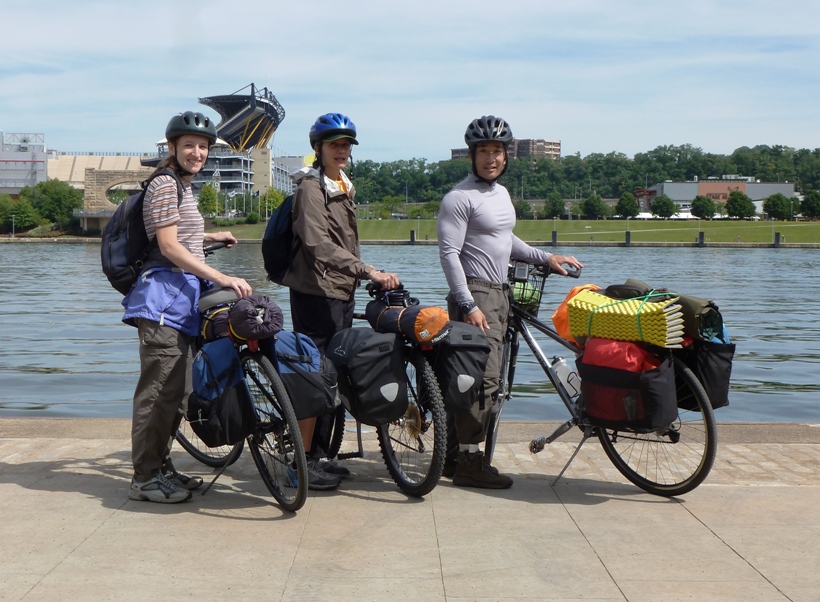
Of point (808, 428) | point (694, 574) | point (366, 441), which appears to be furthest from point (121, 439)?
point (808, 428)

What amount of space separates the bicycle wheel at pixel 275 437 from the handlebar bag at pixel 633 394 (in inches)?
58.5

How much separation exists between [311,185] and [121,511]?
1.84 m

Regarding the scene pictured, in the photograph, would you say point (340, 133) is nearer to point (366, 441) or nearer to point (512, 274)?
point (512, 274)

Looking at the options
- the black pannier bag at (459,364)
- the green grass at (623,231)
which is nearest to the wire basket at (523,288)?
the black pannier bag at (459,364)

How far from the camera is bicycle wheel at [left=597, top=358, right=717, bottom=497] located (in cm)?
500

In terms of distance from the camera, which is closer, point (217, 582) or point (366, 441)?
point (217, 582)

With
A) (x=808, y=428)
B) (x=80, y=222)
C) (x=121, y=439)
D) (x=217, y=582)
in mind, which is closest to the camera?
(x=217, y=582)

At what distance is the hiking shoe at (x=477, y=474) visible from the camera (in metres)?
5.28

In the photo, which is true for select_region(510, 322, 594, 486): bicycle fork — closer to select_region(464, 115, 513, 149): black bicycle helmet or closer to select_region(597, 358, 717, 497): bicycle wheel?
select_region(597, 358, 717, 497): bicycle wheel

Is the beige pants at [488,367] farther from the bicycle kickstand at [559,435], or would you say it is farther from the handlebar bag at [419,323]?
the handlebar bag at [419,323]

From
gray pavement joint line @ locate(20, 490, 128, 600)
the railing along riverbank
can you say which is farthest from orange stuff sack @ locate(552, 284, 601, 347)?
the railing along riverbank

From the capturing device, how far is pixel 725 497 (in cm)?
503

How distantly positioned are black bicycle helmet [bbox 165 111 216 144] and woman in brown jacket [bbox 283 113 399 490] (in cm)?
56

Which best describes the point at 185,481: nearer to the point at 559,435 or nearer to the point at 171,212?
the point at 171,212
